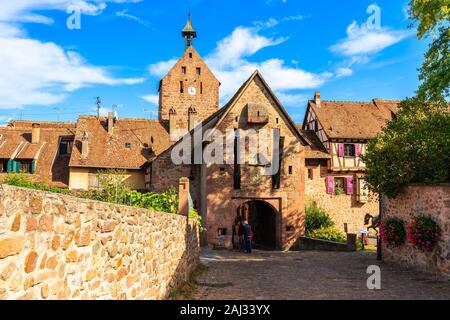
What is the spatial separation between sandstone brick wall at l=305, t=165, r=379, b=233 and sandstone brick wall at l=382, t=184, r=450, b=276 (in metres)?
17.0

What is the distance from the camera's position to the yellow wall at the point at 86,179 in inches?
1321

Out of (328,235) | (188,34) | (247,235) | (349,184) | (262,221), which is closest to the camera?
(247,235)

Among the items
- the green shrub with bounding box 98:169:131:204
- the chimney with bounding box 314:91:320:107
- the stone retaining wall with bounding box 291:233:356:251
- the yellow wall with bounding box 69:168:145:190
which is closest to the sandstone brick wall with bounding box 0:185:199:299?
the green shrub with bounding box 98:169:131:204

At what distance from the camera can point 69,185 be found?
1320 inches

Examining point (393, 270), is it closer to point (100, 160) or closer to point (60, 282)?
point (60, 282)

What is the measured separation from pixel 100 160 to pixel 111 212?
30733 millimetres

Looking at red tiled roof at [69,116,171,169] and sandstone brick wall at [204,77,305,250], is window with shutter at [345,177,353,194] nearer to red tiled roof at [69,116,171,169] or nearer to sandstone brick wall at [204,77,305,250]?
sandstone brick wall at [204,77,305,250]

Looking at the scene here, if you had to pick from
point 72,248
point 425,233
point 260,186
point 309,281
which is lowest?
point 309,281

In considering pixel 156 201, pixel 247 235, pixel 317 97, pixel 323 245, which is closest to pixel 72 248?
pixel 156 201

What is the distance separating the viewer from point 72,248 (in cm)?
401

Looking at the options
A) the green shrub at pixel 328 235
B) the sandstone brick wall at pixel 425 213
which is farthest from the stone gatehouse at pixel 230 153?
the sandstone brick wall at pixel 425 213

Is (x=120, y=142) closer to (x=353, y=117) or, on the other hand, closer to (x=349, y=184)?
(x=349, y=184)

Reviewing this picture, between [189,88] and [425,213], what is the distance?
3477 centimetres

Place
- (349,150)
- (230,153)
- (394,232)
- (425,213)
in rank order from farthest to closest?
(349,150) < (230,153) < (394,232) < (425,213)
